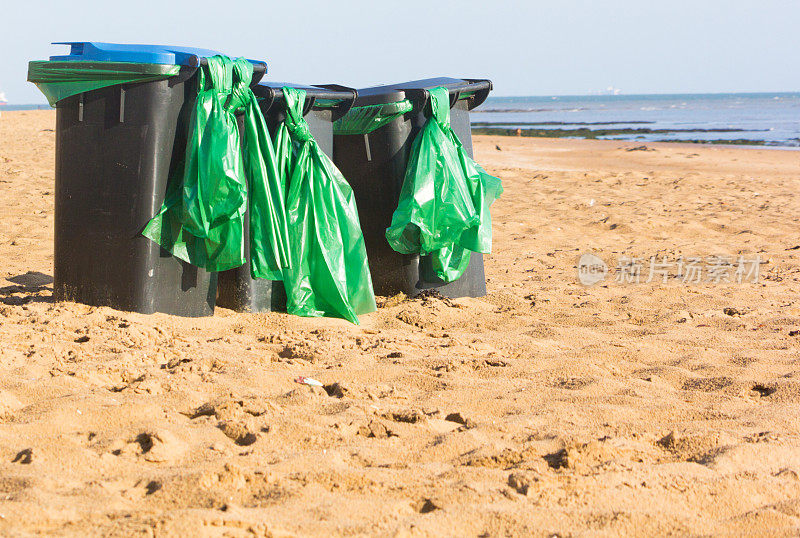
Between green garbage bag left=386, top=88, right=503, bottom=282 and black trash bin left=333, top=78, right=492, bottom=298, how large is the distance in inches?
2.8

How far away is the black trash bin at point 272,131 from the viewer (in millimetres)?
3598

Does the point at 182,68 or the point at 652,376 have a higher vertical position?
the point at 182,68

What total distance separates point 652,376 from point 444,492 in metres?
1.38

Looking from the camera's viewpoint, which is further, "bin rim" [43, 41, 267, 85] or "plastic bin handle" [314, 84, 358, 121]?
"plastic bin handle" [314, 84, 358, 121]

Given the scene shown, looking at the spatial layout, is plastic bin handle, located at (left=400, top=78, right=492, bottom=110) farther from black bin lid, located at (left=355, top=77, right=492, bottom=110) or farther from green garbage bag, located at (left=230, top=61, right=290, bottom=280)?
green garbage bag, located at (left=230, top=61, right=290, bottom=280)

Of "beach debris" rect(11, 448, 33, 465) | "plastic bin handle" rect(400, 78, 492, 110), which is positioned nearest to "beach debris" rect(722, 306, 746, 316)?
"plastic bin handle" rect(400, 78, 492, 110)

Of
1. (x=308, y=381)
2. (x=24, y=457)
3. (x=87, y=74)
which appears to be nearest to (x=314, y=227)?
(x=308, y=381)

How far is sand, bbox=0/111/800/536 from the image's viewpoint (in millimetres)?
1897

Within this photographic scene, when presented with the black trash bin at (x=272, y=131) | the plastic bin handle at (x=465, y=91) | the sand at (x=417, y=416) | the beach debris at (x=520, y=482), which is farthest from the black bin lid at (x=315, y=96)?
the beach debris at (x=520, y=482)

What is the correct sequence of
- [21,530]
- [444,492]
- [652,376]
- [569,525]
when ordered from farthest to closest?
[652,376] → [444,492] → [569,525] → [21,530]

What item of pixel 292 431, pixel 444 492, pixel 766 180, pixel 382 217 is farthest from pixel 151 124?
pixel 766 180

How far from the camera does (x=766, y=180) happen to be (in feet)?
32.5

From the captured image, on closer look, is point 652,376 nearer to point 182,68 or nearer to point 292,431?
point 292,431

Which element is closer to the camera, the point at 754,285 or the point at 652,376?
the point at 652,376
